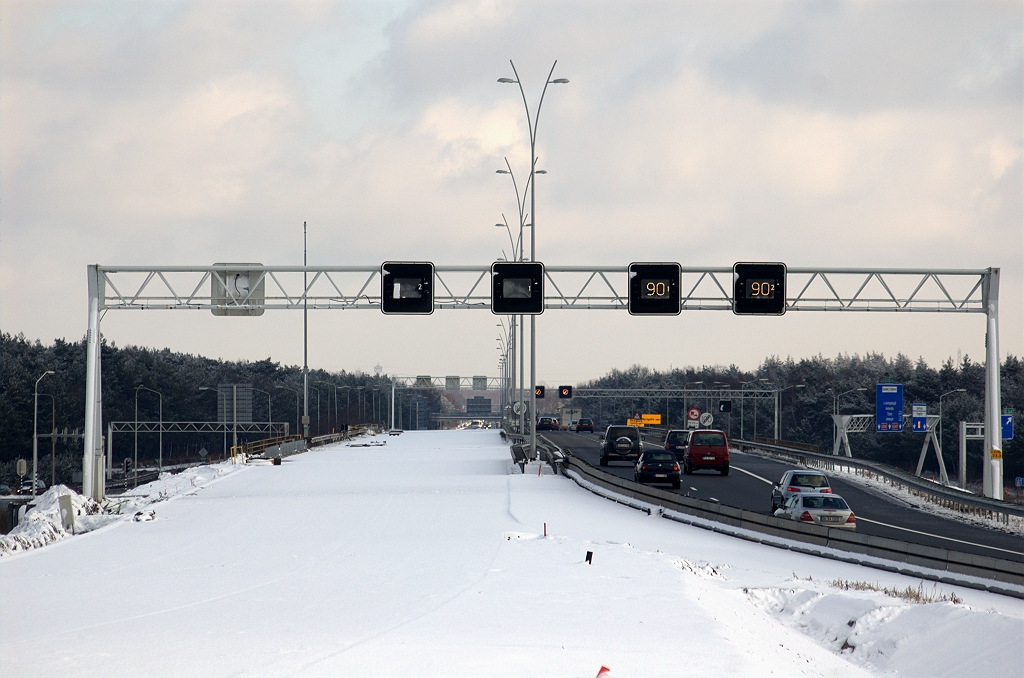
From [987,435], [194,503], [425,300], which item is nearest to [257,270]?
[425,300]

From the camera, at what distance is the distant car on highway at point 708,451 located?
49.6 meters

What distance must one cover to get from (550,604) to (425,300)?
62.6ft

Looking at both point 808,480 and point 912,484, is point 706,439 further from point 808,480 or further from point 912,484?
point 808,480

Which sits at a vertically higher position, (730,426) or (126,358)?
(126,358)

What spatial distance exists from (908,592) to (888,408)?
52.5m

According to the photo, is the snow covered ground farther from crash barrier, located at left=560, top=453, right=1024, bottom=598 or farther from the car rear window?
the car rear window

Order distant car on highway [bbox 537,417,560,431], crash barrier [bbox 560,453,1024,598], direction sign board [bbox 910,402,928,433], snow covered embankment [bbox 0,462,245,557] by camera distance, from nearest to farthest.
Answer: crash barrier [bbox 560,453,1024,598] < snow covered embankment [bbox 0,462,245,557] < direction sign board [bbox 910,402,928,433] < distant car on highway [bbox 537,417,560,431]

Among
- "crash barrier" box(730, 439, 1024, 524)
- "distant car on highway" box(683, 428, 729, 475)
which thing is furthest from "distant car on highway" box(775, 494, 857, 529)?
"distant car on highway" box(683, 428, 729, 475)

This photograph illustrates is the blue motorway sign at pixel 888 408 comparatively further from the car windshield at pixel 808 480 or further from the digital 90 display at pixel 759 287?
the car windshield at pixel 808 480

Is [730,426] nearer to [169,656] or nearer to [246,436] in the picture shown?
[246,436]

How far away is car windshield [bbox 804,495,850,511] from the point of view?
2847 cm

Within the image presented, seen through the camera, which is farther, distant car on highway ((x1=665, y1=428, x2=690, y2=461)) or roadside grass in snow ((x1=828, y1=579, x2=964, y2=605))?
distant car on highway ((x1=665, y1=428, x2=690, y2=461))

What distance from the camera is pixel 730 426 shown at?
166m

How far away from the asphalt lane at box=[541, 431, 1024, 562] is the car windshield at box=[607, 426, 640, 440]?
1650 millimetres
